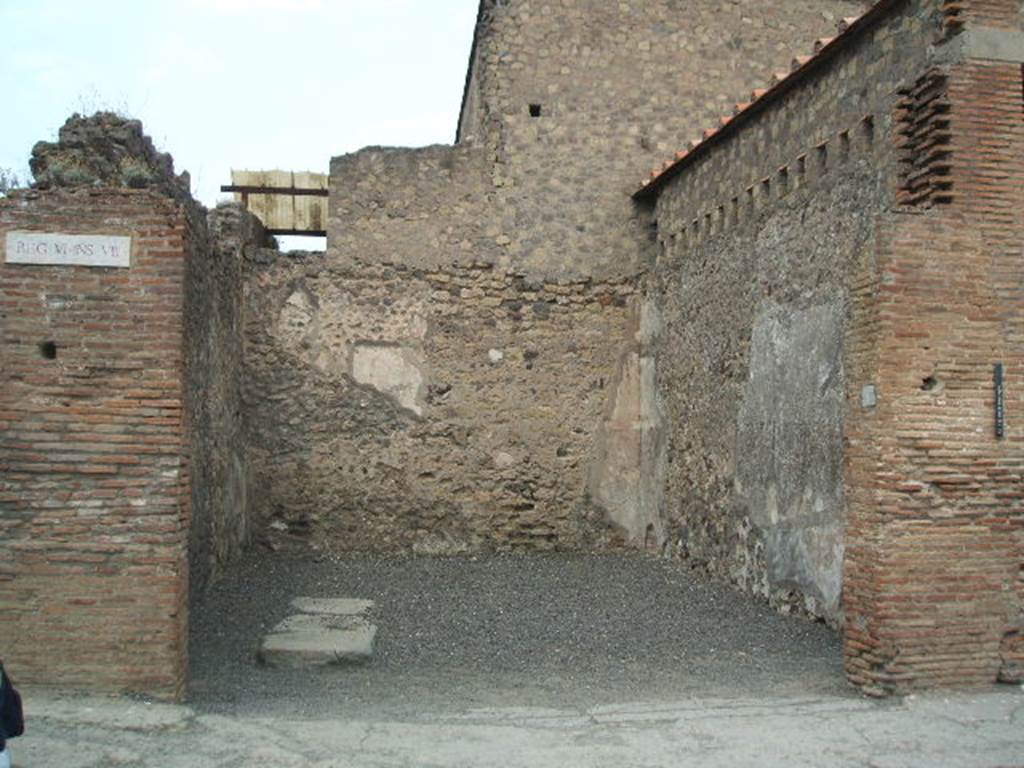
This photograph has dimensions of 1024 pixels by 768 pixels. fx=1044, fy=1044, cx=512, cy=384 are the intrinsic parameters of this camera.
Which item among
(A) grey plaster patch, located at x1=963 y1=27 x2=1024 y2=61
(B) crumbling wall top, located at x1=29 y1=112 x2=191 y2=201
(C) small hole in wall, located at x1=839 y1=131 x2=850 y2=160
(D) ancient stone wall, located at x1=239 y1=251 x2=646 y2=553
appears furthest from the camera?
(D) ancient stone wall, located at x1=239 y1=251 x2=646 y2=553

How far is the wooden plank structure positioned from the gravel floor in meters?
3.90

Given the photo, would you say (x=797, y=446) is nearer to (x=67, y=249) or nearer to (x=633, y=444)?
(x=633, y=444)

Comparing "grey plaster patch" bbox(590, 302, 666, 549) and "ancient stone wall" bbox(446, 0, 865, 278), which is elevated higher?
"ancient stone wall" bbox(446, 0, 865, 278)

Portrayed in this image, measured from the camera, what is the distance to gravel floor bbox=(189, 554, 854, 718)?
19.7 feet

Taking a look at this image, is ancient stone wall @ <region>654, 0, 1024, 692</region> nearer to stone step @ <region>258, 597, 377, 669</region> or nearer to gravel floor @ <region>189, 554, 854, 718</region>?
gravel floor @ <region>189, 554, 854, 718</region>

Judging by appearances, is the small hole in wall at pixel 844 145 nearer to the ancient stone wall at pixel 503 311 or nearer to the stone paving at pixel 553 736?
the stone paving at pixel 553 736

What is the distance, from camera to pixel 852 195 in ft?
22.6

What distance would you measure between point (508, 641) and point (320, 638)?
1.30 meters

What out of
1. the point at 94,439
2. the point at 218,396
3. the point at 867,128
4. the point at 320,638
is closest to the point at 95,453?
the point at 94,439

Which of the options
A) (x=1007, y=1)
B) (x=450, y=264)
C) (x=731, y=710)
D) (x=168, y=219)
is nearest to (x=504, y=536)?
(x=450, y=264)

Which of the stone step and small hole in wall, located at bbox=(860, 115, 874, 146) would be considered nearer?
the stone step

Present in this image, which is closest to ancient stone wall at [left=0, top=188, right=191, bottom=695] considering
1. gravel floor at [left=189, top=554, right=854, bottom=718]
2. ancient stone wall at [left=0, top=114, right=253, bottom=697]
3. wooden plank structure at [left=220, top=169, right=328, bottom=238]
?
ancient stone wall at [left=0, top=114, right=253, bottom=697]

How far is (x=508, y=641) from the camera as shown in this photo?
287 inches

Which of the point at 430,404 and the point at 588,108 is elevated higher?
the point at 588,108
